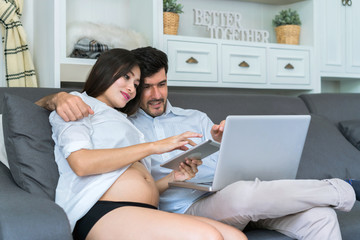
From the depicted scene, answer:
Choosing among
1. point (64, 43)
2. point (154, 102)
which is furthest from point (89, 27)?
point (154, 102)

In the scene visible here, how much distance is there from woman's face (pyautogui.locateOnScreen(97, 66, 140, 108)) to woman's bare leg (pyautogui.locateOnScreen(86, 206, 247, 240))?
18.9 inches

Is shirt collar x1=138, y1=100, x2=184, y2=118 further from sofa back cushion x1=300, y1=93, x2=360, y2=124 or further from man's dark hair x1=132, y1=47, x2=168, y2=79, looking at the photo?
sofa back cushion x1=300, y1=93, x2=360, y2=124

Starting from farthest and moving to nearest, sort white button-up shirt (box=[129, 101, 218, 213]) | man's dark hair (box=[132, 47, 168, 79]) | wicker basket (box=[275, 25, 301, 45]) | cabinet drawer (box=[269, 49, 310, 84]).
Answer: wicker basket (box=[275, 25, 301, 45]) → cabinet drawer (box=[269, 49, 310, 84]) → man's dark hair (box=[132, 47, 168, 79]) → white button-up shirt (box=[129, 101, 218, 213])

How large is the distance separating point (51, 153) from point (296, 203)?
2.49ft

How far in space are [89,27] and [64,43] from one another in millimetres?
Result: 190

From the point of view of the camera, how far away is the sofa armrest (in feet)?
3.02

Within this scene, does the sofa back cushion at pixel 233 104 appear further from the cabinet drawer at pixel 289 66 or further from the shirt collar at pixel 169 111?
the cabinet drawer at pixel 289 66

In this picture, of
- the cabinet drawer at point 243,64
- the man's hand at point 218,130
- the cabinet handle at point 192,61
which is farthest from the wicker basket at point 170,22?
the man's hand at point 218,130

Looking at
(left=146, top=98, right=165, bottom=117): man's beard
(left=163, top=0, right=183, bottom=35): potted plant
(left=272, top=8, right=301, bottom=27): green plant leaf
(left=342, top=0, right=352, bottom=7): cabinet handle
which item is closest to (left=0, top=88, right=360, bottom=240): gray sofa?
(left=146, top=98, right=165, bottom=117): man's beard

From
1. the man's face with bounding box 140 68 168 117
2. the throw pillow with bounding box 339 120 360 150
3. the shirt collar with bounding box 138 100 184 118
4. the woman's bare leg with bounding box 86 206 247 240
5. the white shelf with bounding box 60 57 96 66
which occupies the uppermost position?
the white shelf with bounding box 60 57 96 66

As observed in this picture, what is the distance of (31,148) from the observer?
52.7 inches

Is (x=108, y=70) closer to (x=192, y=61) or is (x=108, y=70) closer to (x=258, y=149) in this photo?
(x=258, y=149)

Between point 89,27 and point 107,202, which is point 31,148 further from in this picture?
point 89,27

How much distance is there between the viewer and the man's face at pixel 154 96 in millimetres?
1782
